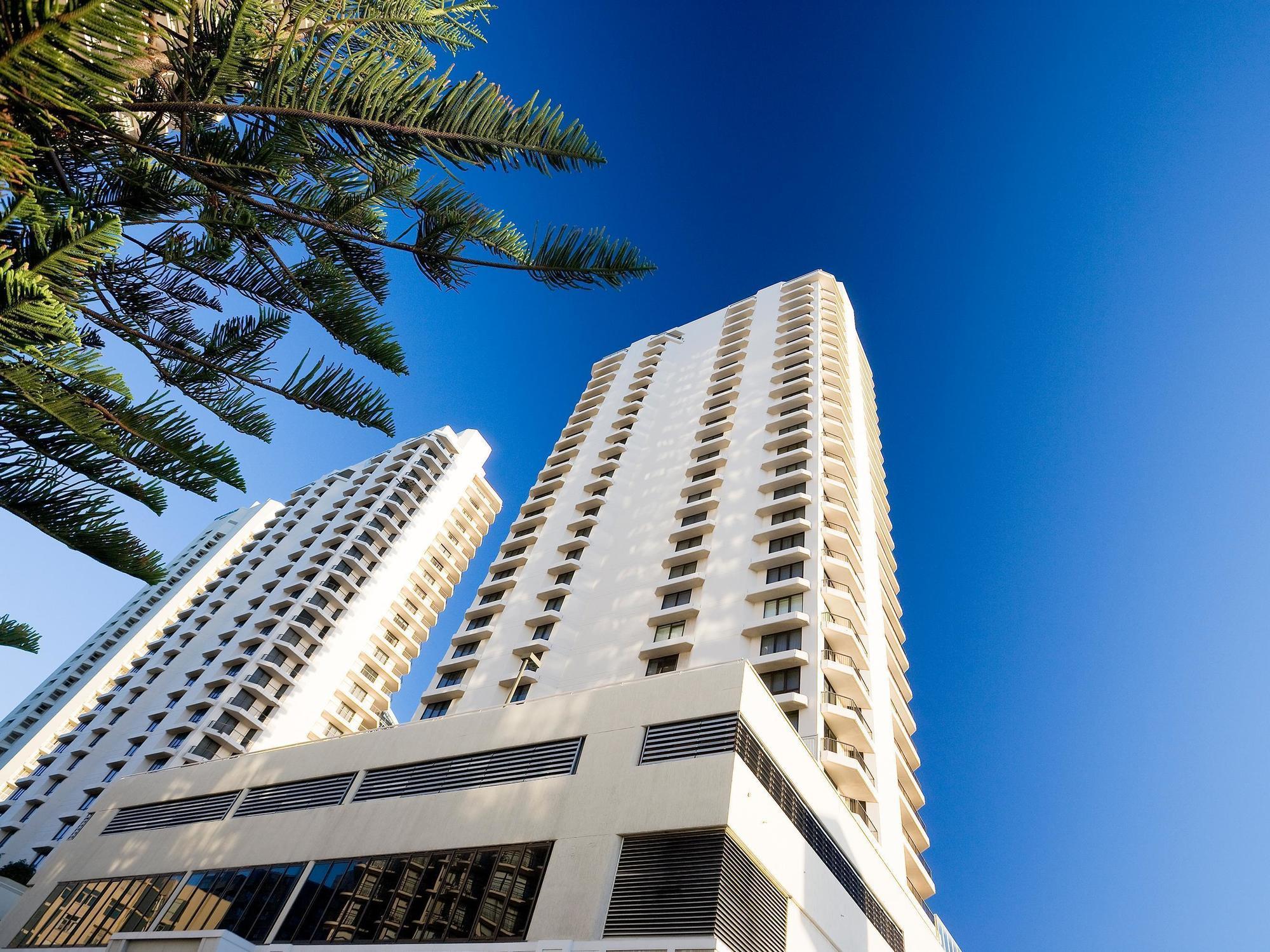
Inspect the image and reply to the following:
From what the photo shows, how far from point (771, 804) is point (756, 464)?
20551 mm

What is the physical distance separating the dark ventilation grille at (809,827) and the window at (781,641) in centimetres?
776

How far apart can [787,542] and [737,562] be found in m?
2.03

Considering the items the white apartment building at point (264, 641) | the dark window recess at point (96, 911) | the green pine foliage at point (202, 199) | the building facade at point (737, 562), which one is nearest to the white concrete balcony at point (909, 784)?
the building facade at point (737, 562)

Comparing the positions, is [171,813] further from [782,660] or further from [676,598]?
[782,660]

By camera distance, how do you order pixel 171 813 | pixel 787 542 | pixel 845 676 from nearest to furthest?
pixel 171 813 → pixel 845 676 → pixel 787 542

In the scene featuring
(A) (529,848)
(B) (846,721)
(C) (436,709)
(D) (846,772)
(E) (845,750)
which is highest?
(C) (436,709)

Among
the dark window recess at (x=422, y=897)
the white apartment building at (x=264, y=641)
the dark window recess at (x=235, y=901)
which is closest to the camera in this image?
the dark window recess at (x=422, y=897)

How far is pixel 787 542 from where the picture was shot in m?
28.8

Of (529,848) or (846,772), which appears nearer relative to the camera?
(529,848)

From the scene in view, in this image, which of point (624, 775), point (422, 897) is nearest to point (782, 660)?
point (624, 775)

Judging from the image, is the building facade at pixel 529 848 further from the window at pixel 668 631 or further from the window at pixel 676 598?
the window at pixel 676 598

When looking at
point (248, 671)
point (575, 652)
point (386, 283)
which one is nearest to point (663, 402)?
point (575, 652)

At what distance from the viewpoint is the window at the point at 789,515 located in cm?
2995

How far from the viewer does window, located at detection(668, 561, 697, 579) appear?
30484mm
